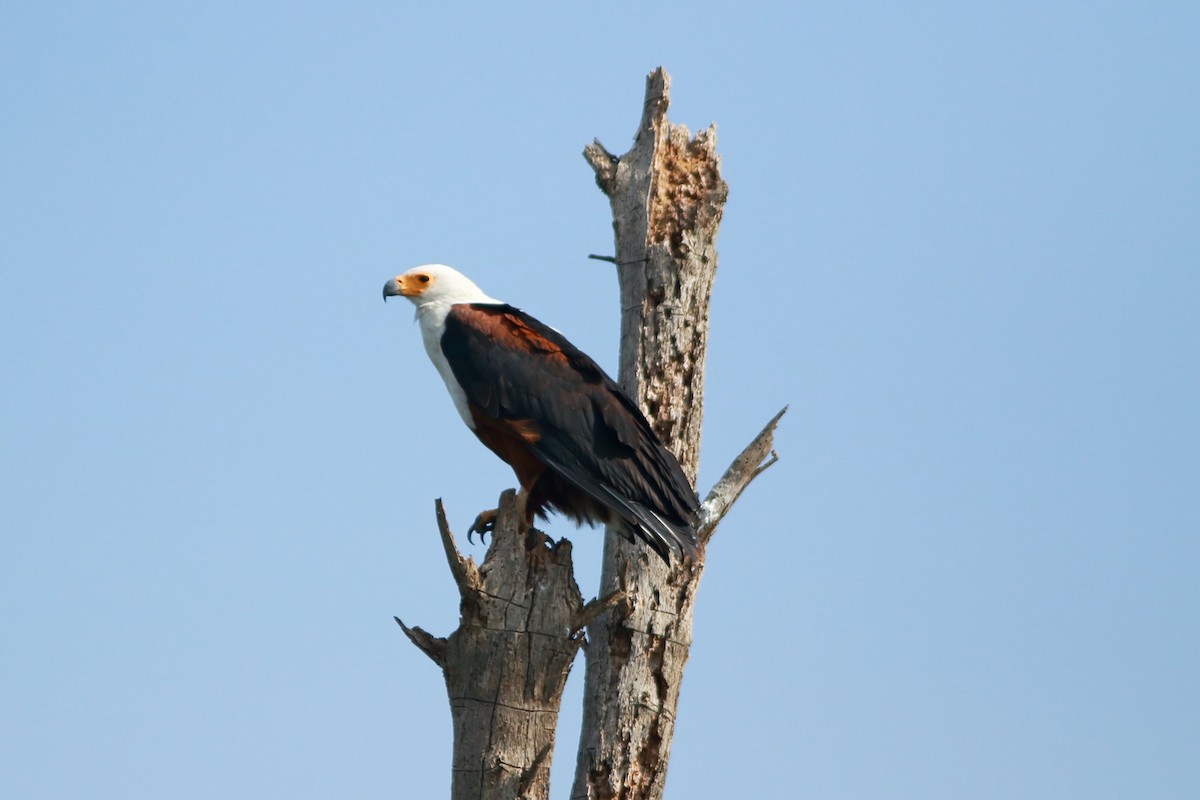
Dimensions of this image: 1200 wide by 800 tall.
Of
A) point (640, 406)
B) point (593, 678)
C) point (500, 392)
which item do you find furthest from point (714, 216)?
point (593, 678)

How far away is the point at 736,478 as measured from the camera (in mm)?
6508

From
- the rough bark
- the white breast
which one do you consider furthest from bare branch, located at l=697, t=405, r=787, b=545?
the white breast

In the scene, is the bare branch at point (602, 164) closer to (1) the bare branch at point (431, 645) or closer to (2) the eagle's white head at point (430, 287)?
(2) the eagle's white head at point (430, 287)

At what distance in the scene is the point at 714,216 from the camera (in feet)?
22.2

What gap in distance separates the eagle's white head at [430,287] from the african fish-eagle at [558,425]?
6.5 inches

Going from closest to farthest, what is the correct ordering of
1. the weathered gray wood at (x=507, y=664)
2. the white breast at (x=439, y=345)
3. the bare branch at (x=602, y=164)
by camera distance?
the weathered gray wood at (x=507, y=664)
the white breast at (x=439, y=345)
the bare branch at (x=602, y=164)

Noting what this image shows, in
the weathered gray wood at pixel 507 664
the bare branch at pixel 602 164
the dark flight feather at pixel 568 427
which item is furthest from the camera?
the bare branch at pixel 602 164

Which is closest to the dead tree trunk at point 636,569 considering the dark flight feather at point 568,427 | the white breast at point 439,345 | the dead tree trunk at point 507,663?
the dead tree trunk at point 507,663

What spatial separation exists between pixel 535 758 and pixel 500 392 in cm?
182

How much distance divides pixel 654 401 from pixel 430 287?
120 cm

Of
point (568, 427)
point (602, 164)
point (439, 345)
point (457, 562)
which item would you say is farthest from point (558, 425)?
point (602, 164)

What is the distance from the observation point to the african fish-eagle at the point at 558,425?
18.9 feet

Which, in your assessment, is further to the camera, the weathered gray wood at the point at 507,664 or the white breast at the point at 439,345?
the white breast at the point at 439,345

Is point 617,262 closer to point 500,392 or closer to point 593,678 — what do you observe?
point 500,392
